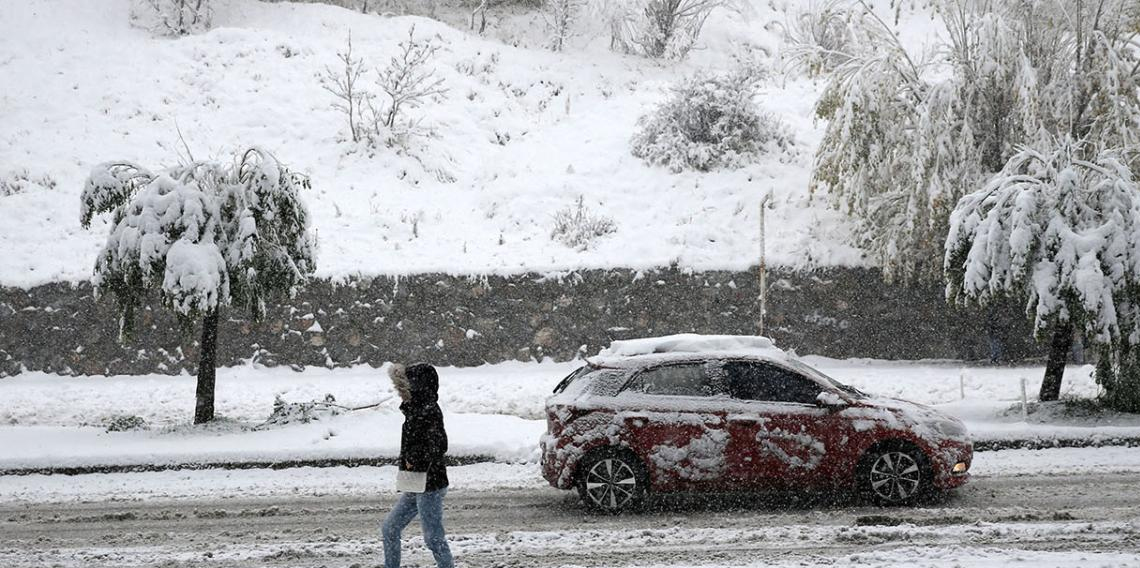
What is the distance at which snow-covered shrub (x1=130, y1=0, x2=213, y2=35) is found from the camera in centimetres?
3159

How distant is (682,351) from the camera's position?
961cm

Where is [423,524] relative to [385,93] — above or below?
below

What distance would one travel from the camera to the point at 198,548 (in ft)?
26.6

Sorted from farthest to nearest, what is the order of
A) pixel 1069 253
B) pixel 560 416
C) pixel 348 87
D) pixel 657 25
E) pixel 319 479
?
pixel 657 25, pixel 348 87, pixel 1069 253, pixel 319 479, pixel 560 416

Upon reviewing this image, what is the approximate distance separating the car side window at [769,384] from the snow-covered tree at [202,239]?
23.4 ft

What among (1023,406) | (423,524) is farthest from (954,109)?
(423,524)

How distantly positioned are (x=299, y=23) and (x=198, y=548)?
1061 inches

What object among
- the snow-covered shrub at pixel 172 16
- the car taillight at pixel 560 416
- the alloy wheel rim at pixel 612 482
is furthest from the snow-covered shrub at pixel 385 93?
the alloy wheel rim at pixel 612 482

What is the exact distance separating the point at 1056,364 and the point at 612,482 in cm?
849

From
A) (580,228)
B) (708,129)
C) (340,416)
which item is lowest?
(340,416)

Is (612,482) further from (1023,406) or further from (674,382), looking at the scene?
(1023,406)

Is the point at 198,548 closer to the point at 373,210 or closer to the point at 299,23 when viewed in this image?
the point at 373,210

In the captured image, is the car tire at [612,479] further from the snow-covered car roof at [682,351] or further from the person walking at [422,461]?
the person walking at [422,461]

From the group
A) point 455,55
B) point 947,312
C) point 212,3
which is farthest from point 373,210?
point 212,3
